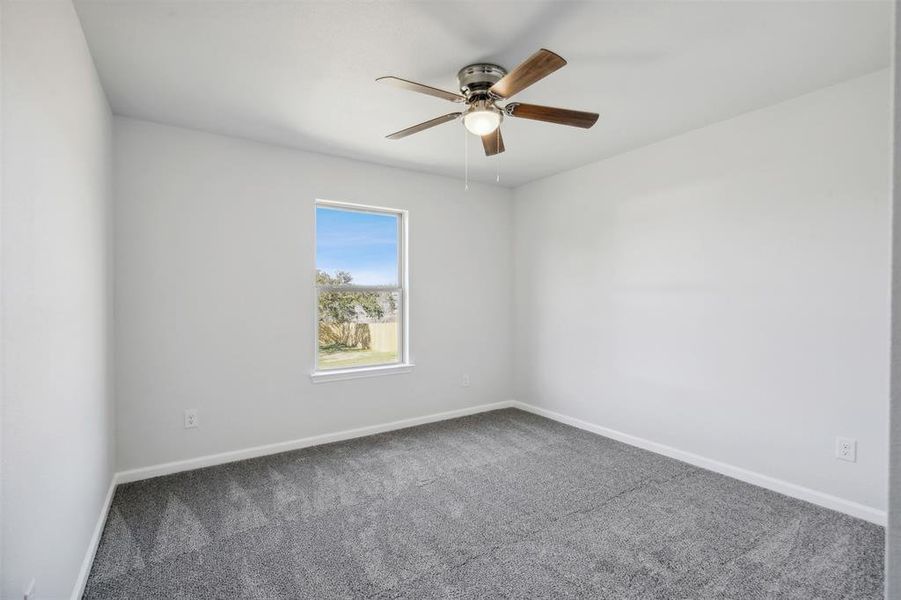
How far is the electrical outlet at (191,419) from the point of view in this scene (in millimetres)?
3217

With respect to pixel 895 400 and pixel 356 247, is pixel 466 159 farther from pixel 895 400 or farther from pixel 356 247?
pixel 895 400

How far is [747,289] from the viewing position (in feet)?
9.84

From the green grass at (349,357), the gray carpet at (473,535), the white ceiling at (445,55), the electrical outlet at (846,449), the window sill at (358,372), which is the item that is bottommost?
the gray carpet at (473,535)

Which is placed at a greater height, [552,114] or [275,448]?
[552,114]

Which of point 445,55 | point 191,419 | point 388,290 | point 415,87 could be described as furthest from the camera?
point 388,290

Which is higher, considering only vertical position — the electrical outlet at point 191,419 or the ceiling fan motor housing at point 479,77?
the ceiling fan motor housing at point 479,77

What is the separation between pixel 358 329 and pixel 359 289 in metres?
0.37

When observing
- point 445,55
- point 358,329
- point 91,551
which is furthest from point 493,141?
point 91,551

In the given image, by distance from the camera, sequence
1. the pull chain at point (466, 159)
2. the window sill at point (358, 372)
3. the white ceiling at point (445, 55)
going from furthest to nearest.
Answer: the window sill at point (358, 372), the pull chain at point (466, 159), the white ceiling at point (445, 55)

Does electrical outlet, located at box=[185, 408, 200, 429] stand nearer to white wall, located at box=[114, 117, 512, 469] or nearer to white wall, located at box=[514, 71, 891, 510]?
white wall, located at box=[114, 117, 512, 469]

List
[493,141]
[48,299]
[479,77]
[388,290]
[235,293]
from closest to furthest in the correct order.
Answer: [48,299]
[479,77]
[493,141]
[235,293]
[388,290]

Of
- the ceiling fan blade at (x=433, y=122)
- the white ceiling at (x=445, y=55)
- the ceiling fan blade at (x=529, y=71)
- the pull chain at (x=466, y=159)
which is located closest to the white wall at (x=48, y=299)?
the white ceiling at (x=445, y=55)

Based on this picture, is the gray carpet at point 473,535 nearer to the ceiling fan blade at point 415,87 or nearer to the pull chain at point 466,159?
the ceiling fan blade at point 415,87

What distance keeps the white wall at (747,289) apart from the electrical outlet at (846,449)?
1.1 inches
